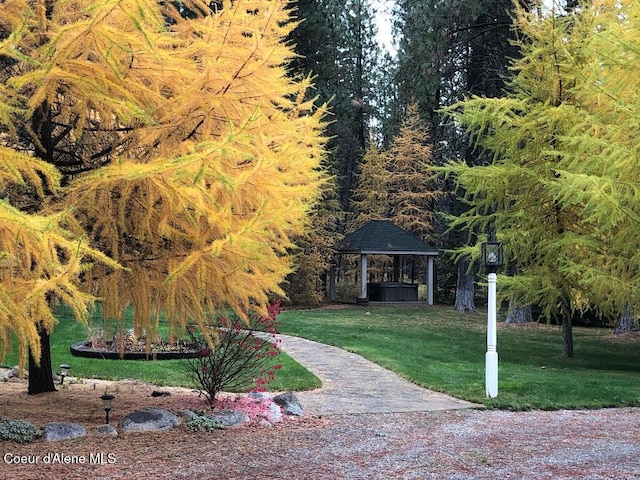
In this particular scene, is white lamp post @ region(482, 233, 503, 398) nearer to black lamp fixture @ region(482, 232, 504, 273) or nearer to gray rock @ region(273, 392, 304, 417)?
black lamp fixture @ region(482, 232, 504, 273)

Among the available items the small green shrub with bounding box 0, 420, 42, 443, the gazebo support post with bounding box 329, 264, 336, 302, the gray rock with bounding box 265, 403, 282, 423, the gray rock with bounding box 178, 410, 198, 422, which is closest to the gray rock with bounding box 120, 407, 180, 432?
the gray rock with bounding box 178, 410, 198, 422

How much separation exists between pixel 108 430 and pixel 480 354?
30.4ft

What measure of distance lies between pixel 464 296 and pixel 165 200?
21.3 m

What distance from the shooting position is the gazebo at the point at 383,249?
2638cm

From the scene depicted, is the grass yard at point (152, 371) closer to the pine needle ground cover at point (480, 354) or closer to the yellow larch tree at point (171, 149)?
the pine needle ground cover at point (480, 354)

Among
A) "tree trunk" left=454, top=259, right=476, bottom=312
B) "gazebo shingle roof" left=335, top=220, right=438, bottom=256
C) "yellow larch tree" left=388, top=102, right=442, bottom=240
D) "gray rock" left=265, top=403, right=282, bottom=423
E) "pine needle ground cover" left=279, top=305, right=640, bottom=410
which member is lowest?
"pine needle ground cover" left=279, top=305, right=640, bottom=410

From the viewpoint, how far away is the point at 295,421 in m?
6.36

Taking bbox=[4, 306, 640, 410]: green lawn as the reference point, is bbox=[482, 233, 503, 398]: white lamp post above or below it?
above

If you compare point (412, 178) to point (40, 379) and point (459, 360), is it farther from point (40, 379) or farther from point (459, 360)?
point (40, 379)

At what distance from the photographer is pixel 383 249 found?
86.5 ft

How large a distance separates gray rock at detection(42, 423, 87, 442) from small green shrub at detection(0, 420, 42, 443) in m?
0.08

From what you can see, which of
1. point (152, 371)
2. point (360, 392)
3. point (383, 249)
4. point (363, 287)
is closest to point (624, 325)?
point (383, 249)

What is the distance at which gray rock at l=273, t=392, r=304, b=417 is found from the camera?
661 centimetres

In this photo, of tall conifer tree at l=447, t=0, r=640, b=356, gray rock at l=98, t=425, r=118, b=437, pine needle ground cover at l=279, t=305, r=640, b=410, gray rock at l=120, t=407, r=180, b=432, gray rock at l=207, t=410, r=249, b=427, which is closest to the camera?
gray rock at l=98, t=425, r=118, b=437
